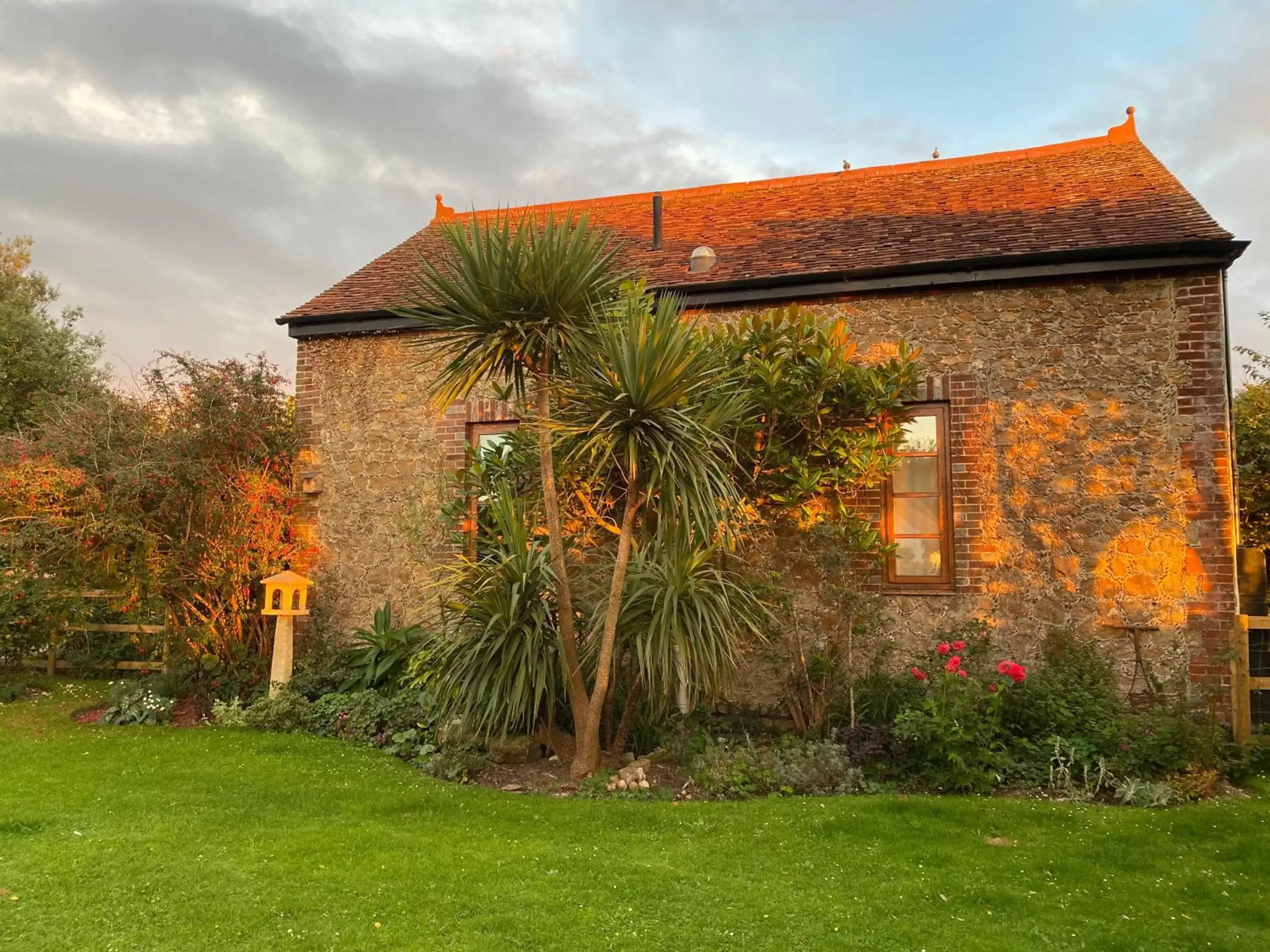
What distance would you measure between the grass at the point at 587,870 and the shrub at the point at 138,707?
1.85 metres

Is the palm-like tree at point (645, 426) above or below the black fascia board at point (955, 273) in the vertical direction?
below

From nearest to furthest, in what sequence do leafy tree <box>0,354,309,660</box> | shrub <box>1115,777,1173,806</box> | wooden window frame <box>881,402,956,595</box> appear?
shrub <box>1115,777,1173,806</box> < wooden window frame <box>881,402,956,595</box> < leafy tree <box>0,354,309,660</box>

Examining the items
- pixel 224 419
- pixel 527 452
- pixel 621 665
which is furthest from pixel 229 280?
pixel 621 665

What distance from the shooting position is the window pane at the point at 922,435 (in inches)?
278

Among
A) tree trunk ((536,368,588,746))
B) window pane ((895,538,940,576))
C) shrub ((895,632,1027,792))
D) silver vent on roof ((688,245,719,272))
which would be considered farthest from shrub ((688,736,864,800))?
silver vent on roof ((688,245,719,272))

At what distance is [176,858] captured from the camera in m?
3.80

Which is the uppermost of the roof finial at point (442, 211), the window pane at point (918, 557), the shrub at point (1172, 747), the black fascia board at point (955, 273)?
the roof finial at point (442, 211)

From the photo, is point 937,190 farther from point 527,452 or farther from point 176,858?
point 176,858

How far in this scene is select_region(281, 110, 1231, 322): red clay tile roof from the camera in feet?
23.0

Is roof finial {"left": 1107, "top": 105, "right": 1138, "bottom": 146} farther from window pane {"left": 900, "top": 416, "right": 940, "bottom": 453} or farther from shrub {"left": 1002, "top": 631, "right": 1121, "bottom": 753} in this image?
shrub {"left": 1002, "top": 631, "right": 1121, "bottom": 753}

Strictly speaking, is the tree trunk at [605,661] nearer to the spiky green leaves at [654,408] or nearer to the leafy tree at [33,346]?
the spiky green leaves at [654,408]

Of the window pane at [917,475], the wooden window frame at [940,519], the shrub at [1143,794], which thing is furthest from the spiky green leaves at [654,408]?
the shrub at [1143,794]

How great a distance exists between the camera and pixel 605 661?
5.33m

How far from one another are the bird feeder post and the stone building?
925 mm
